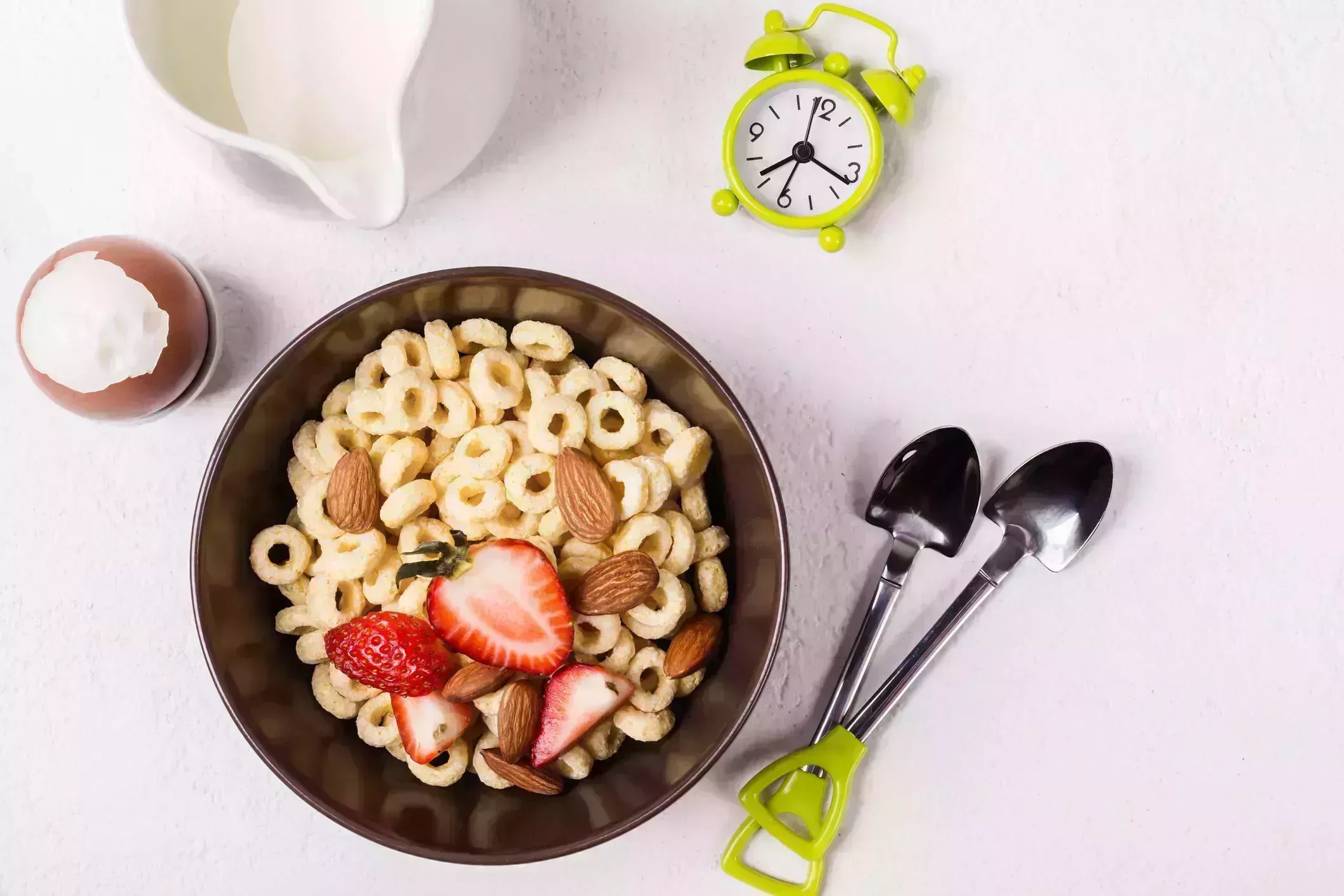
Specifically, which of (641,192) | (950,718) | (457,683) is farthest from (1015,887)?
(641,192)

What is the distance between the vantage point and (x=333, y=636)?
76 cm

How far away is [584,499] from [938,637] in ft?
1.04

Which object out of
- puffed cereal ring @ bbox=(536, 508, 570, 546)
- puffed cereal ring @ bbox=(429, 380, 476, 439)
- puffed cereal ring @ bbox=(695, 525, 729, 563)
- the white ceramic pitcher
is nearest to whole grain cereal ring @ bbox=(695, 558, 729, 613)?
puffed cereal ring @ bbox=(695, 525, 729, 563)

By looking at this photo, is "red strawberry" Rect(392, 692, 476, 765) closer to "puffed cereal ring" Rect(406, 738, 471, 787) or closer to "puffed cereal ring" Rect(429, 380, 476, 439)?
"puffed cereal ring" Rect(406, 738, 471, 787)

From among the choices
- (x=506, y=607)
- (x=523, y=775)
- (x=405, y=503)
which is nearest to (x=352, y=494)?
(x=405, y=503)

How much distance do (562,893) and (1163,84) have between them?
2.81ft

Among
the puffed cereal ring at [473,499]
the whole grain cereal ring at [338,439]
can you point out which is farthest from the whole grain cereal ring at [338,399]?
the puffed cereal ring at [473,499]

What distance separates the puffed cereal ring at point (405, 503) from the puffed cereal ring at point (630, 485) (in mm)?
139

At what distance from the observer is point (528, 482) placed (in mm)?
800

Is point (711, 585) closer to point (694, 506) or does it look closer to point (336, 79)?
point (694, 506)

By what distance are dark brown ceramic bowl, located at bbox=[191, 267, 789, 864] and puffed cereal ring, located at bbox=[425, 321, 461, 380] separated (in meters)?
0.02

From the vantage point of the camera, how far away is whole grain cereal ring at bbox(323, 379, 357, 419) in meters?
0.81

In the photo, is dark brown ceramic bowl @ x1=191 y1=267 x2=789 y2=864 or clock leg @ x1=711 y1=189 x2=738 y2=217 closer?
dark brown ceramic bowl @ x1=191 y1=267 x2=789 y2=864

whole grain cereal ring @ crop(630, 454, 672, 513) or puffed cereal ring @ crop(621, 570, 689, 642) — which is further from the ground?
whole grain cereal ring @ crop(630, 454, 672, 513)
